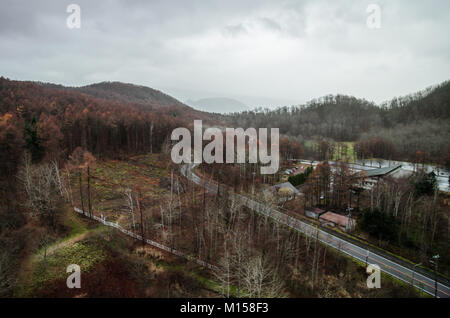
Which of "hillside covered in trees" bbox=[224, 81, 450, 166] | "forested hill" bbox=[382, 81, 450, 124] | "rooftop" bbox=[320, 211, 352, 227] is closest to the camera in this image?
"rooftop" bbox=[320, 211, 352, 227]

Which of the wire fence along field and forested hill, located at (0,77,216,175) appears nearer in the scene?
the wire fence along field

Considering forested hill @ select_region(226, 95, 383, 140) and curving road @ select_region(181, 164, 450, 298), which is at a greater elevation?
forested hill @ select_region(226, 95, 383, 140)

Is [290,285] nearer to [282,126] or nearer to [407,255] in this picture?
[407,255]

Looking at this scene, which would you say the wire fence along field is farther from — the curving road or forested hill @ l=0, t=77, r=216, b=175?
forested hill @ l=0, t=77, r=216, b=175
